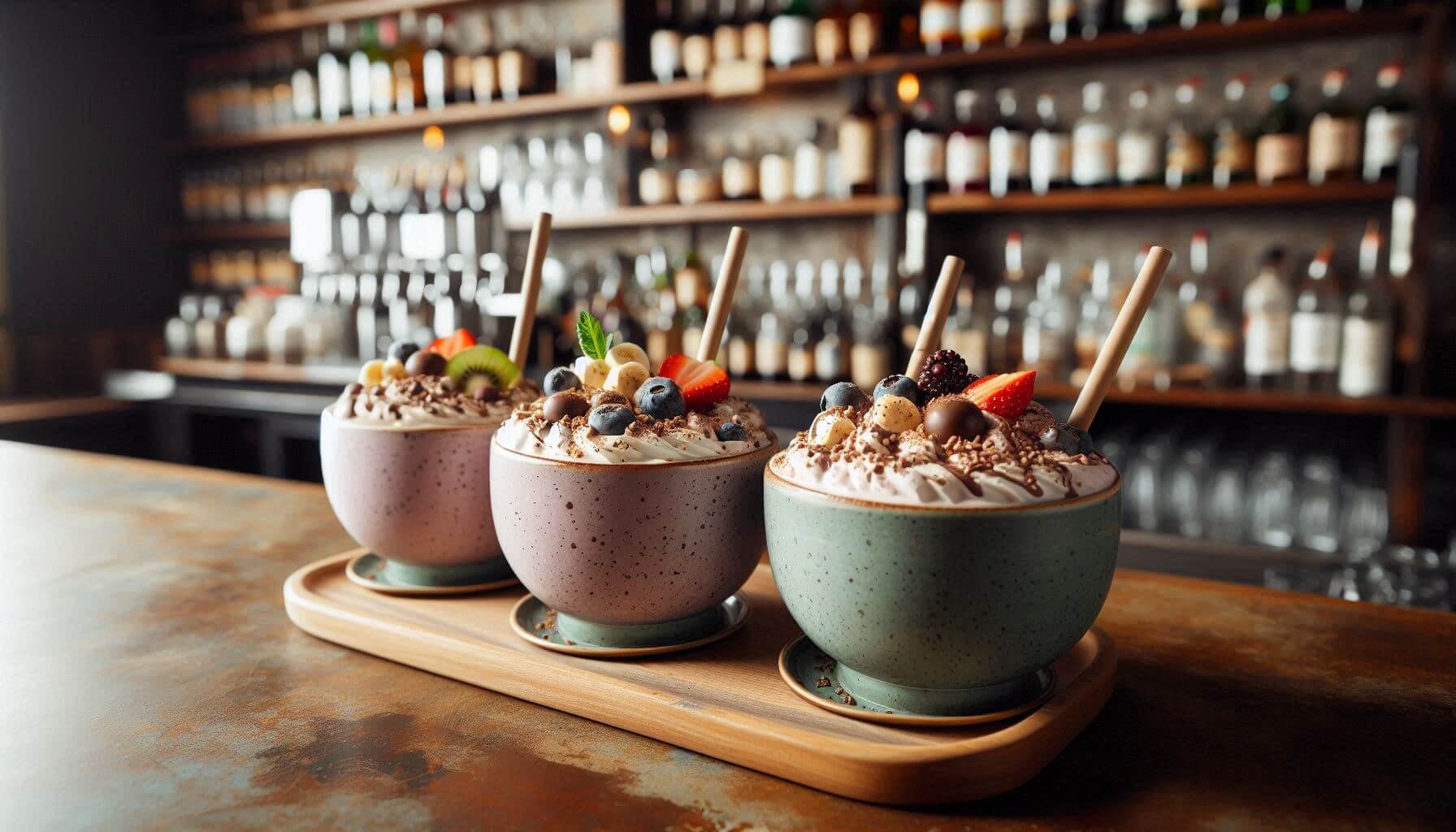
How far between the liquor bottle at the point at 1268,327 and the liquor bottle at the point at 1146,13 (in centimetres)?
59

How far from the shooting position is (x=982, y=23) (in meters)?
2.58

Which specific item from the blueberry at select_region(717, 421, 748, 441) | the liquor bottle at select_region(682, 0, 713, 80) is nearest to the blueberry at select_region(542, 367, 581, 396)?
the blueberry at select_region(717, 421, 748, 441)

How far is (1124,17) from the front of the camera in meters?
2.48

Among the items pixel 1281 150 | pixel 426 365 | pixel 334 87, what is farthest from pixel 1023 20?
pixel 334 87

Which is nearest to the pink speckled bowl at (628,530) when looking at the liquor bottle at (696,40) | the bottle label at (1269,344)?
the bottle label at (1269,344)

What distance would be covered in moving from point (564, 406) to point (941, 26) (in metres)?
2.22

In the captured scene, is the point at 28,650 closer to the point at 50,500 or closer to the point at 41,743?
the point at 41,743

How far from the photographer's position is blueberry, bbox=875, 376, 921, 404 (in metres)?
0.72

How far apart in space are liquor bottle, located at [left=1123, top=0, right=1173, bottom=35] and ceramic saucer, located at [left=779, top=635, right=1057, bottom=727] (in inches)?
83.7

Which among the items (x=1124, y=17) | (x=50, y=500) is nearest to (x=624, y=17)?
(x=1124, y=17)

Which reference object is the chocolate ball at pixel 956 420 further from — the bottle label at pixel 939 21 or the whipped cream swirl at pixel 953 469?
the bottle label at pixel 939 21

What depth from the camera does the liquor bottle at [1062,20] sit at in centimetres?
251

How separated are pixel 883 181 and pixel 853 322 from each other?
0.40 meters

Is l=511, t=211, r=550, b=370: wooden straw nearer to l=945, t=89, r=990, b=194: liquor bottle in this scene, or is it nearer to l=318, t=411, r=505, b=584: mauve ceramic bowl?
l=318, t=411, r=505, b=584: mauve ceramic bowl
